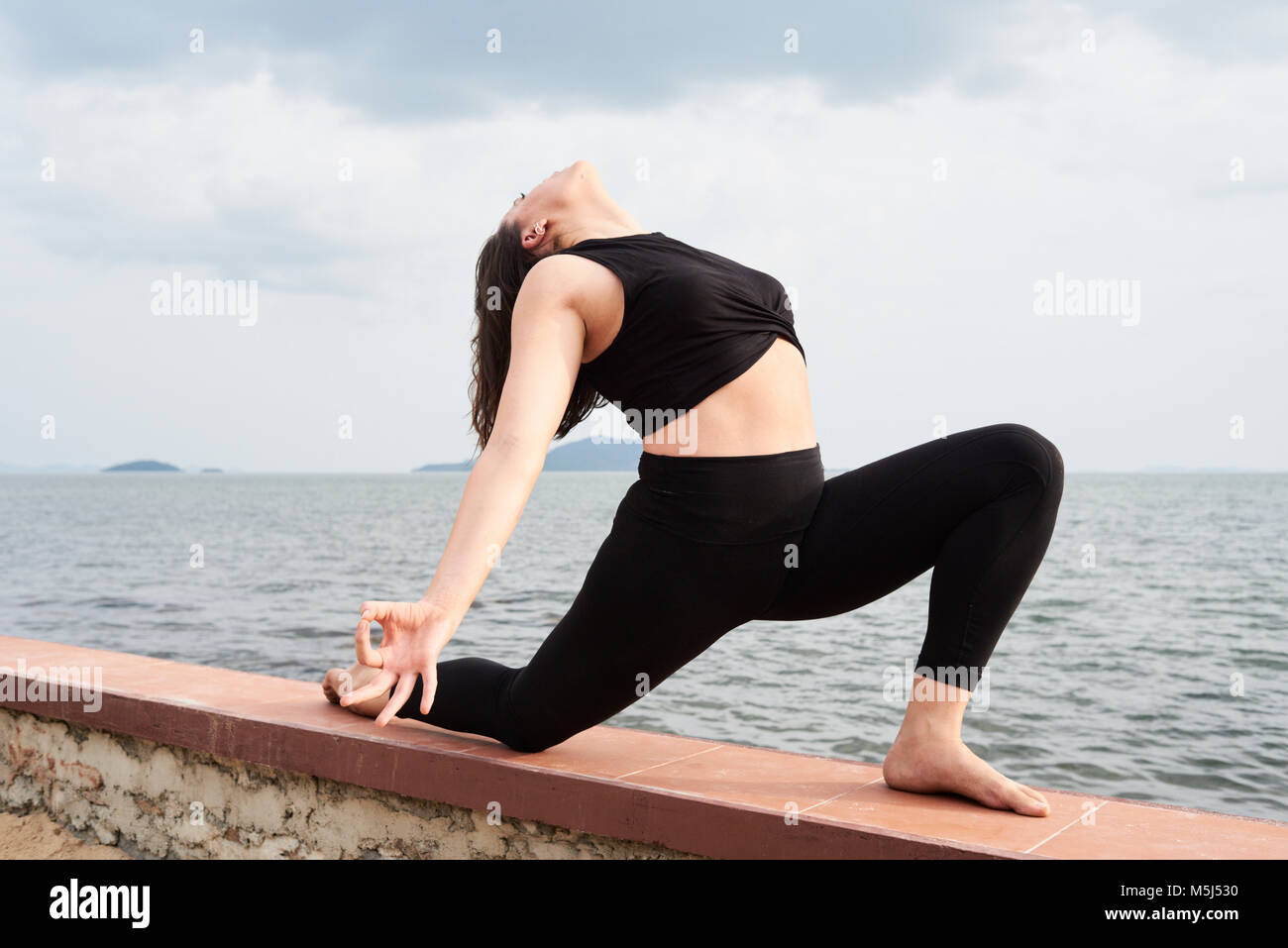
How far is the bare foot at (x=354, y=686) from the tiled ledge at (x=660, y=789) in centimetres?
4

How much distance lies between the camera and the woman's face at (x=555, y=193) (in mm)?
2268

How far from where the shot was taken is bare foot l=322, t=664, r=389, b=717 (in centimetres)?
264

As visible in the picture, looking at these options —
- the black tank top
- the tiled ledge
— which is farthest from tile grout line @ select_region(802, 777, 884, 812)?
the black tank top

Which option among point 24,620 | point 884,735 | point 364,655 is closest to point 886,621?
point 884,735

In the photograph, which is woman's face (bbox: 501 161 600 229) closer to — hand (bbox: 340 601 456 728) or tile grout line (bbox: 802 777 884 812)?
hand (bbox: 340 601 456 728)

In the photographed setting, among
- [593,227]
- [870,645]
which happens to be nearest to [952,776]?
[593,227]

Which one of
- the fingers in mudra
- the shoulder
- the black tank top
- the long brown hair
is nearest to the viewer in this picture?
the fingers in mudra

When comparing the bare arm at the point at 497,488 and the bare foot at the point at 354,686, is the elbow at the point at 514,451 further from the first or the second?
the bare foot at the point at 354,686

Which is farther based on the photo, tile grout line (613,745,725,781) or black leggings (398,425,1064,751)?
tile grout line (613,745,725,781)

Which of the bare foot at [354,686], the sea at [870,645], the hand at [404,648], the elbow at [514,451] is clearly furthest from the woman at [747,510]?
the sea at [870,645]

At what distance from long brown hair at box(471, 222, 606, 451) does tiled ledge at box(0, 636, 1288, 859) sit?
0.78 metres

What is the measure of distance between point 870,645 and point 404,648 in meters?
11.3

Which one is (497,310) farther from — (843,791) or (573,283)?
(843,791)
